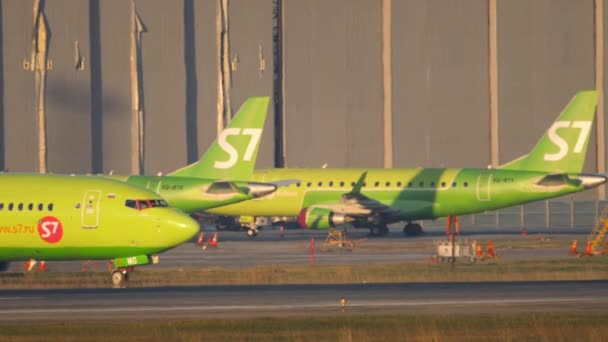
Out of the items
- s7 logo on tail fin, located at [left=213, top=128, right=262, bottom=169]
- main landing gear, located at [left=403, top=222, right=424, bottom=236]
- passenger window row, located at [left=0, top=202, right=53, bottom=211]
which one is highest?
s7 logo on tail fin, located at [left=213, top=128, right=262, bottom=169]

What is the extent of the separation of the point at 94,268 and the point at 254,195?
34.2 feet

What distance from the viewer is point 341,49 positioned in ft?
283

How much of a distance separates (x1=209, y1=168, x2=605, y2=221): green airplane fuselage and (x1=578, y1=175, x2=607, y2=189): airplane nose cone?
4215 mm

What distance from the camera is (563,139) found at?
66.9m

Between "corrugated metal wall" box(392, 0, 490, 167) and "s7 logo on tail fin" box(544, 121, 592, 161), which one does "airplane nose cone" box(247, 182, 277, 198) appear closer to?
"s7 logo on tail fin" box(544, 121, 592, 161)

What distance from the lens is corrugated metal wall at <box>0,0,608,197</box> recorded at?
84.8 m

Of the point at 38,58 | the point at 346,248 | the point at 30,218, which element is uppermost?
the point at 38,58

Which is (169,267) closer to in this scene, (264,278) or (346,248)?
(264,278)

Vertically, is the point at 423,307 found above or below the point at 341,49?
below

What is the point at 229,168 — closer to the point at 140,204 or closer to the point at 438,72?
the point at 140,204

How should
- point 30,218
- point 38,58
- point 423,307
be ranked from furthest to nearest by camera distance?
point 38,58
point 30,218
point 423,307

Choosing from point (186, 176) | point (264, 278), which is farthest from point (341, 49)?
point (264, 278)

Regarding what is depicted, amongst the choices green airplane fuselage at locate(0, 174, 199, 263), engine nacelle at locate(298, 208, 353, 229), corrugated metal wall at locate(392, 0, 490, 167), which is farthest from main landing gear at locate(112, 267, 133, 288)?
corrugated metal wall at locate(392, 0, 490, 167)

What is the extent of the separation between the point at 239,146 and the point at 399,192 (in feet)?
54.6
